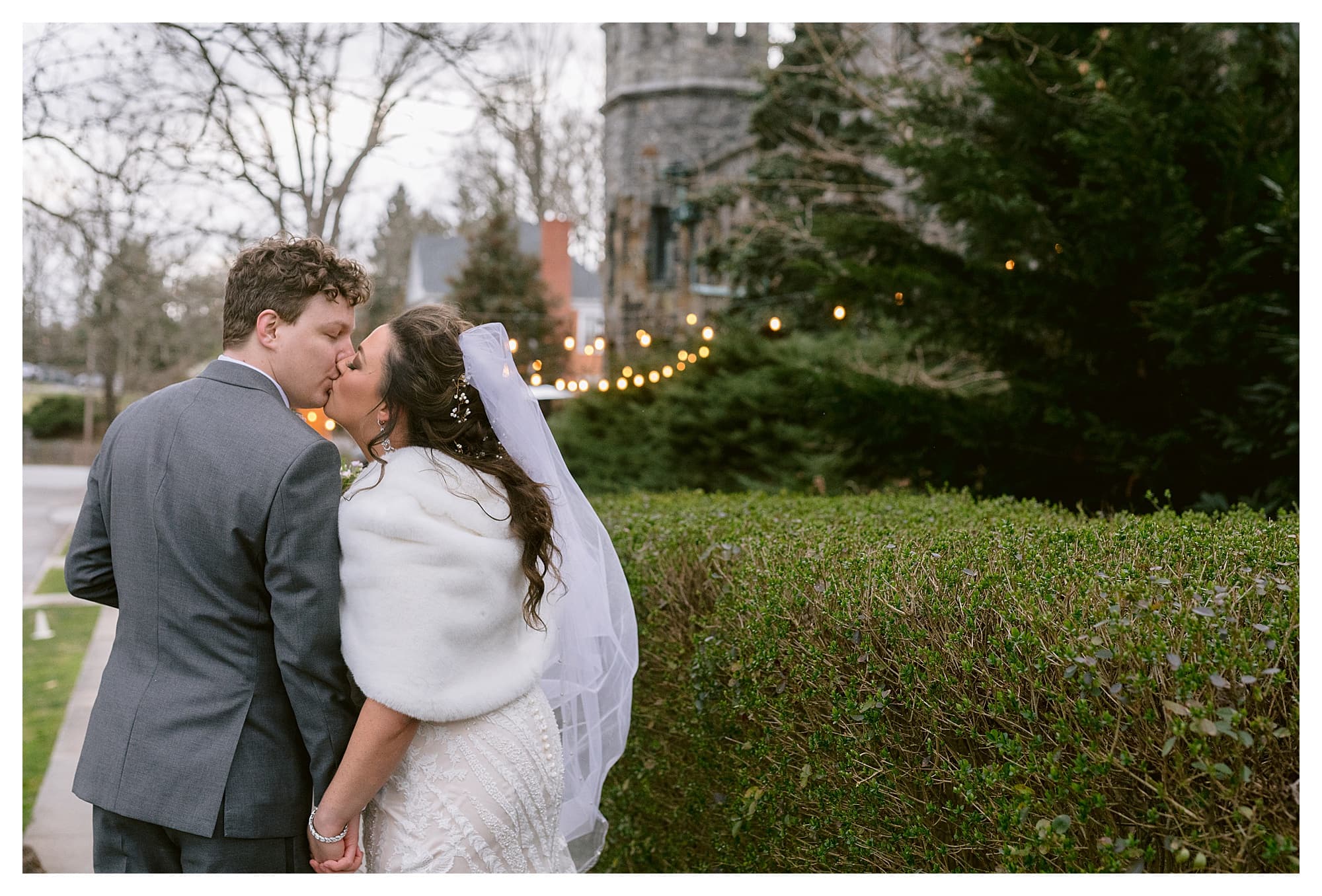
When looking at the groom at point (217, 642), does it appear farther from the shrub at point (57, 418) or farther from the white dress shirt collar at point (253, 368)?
the shrub at point (57, 418)

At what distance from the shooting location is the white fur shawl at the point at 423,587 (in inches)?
94.0

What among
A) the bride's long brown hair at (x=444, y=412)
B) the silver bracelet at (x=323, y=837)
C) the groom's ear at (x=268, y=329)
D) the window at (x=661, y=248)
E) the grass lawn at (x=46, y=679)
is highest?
the window at (x=661, y=248)

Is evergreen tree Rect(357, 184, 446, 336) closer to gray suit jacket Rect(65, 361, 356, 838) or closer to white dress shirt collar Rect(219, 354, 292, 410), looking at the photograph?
white dress shirt collar Rect(219, 354, 292, 410)

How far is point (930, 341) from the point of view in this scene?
322 inches

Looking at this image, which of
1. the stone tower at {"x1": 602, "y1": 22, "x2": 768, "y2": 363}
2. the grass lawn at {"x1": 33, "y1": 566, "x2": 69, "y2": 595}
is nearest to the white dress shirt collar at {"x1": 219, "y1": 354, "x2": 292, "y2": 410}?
the grass lawn at {"x1": 33, "y1": 566, "x2": 69, "y2": 595}

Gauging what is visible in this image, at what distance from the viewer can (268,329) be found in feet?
8.43

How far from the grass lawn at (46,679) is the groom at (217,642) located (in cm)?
449

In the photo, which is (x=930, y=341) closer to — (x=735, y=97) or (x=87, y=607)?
(x=87, y=607)

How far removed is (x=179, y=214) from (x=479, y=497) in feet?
27.4

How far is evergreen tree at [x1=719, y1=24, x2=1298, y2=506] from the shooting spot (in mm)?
6613

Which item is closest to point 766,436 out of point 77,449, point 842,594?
point 842,594

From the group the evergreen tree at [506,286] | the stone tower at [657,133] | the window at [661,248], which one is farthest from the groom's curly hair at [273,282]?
the evergreen tree at [506,286]

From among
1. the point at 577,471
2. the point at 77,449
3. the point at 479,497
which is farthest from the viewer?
the point at 77,449

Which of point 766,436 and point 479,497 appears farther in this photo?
point 766,436
